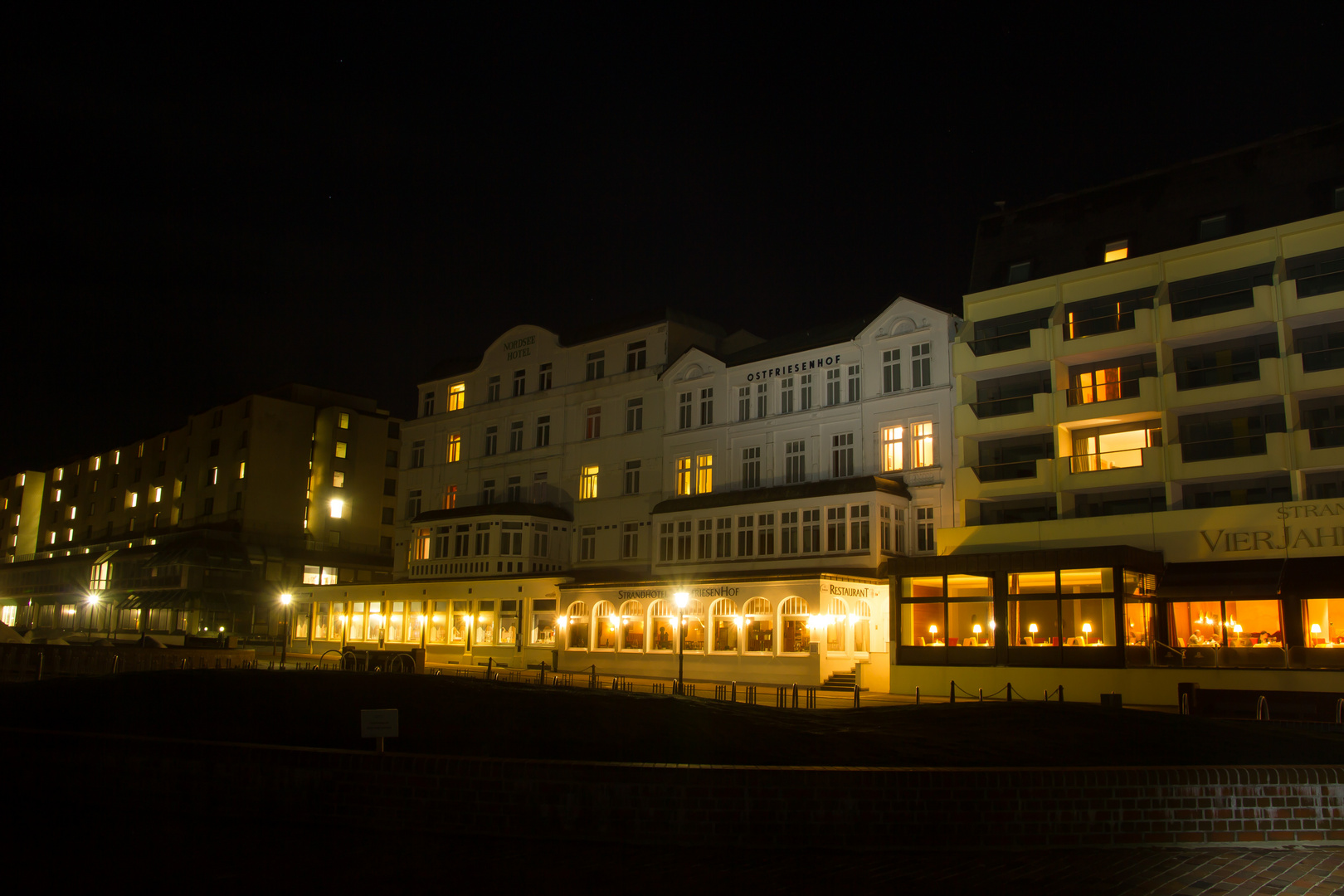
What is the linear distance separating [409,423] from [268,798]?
168 feet

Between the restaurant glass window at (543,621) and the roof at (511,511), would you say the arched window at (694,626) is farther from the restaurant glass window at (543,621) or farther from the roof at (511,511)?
the roof at (511,511)

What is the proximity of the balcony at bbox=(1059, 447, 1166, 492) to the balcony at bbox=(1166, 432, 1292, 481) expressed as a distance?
18.7 inches

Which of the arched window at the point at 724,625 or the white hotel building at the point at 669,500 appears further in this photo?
the arched window at the point at 724,625

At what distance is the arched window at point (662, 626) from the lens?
142 feet

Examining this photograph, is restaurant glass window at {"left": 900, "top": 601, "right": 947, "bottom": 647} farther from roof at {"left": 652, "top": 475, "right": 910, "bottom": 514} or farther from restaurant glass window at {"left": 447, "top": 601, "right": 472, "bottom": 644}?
restaurant glass window at {"left": 447, "top": 601, "right": 472, "bottom": 644}

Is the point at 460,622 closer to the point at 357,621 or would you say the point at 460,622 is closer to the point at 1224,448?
the point at 357,621

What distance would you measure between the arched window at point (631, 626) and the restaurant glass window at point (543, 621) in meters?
4.79

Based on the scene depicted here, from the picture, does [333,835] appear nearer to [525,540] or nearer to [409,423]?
[525,540]

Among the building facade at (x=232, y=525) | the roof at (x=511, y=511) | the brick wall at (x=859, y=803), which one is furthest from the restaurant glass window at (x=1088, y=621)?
the building facade at (x=232, y=525)

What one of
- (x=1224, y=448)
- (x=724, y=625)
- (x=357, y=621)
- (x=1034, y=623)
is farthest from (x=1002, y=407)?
(x=357, y=621)

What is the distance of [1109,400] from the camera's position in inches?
1471

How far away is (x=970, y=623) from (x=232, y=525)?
53.2 metres

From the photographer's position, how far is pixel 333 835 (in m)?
12.3

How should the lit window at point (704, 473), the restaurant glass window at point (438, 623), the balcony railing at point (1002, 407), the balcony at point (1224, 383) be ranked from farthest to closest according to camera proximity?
the restaurant glass window at point (438, 623) < the lit window at point (704, 473) < the balcony railing at point (1002, 407) < the balcony at point (1224, 383)
